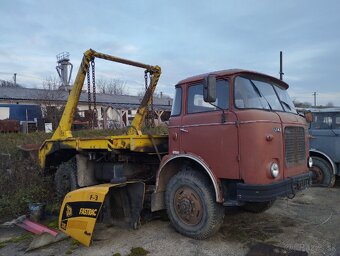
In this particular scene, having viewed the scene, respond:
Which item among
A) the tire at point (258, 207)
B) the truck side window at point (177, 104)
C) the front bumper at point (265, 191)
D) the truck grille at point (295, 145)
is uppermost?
the truck side window at point (177, 104)

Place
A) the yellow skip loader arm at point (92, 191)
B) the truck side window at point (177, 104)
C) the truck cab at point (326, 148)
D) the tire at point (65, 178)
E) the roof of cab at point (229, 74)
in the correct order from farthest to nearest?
the truck cab at point (326, 148), the tire at point (65, 178), the truck side window at point (177, 104), the yellow skip loader arm at point (92, 191), the roof of cab at point (229, 74)

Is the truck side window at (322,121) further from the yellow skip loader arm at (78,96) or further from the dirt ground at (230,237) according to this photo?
the yellow skip loader arm at (78,96)

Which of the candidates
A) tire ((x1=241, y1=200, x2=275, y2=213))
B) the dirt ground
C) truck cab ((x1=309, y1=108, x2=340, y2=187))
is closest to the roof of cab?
tire ((x1=241, y1=200, x2=275, y2=213))

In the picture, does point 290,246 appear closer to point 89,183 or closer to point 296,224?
point 296,224

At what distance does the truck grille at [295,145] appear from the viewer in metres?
5.66

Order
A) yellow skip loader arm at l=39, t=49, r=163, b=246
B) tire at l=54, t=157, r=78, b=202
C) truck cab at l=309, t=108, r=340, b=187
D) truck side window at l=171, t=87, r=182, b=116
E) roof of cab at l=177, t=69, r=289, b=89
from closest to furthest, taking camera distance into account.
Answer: roof of cab at l=177, t=69, r=289, b=89 < yellow skip loader arm at l=39, t=49, r=163, b=246 < truck side window at l=171, t=87, r=182, b=116 < tire at l=54, t=157, r=78, b=202 < truck cab at l=309, t=108, r=340, b=187

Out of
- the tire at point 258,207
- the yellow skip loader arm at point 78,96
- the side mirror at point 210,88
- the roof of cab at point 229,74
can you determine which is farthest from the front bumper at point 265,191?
the yellow skip loader arm at point 78,96

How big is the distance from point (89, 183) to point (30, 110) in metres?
22.1

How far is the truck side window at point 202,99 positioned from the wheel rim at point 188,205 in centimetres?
128

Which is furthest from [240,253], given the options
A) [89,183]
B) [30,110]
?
[30,110]

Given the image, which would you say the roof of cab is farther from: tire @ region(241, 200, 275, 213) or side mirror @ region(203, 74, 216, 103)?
tire @ region(241, 200, 275, 213)

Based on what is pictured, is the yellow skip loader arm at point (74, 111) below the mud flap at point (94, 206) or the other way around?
the other way around

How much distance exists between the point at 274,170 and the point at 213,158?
0.89 metres

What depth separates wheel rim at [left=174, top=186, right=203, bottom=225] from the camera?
18.7 ft
